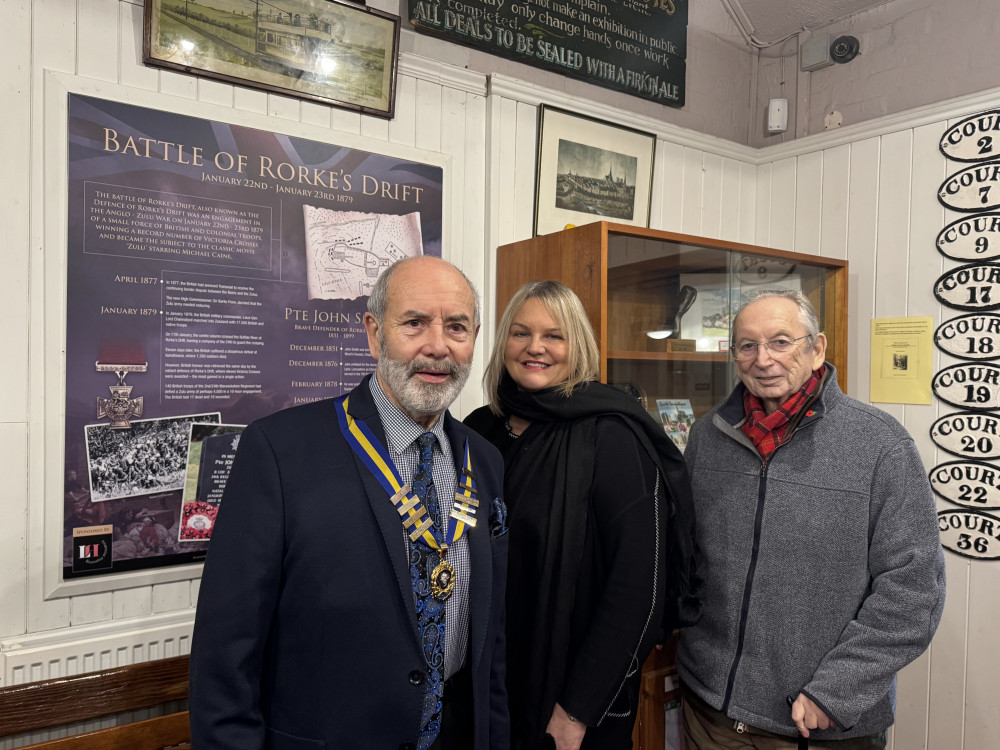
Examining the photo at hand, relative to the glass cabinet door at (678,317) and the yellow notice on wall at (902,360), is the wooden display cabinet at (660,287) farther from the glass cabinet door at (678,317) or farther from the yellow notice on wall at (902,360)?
the yellow notice on wall at (902,360)

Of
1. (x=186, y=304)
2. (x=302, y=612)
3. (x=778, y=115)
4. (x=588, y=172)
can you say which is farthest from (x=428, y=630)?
(x=778, y=115)

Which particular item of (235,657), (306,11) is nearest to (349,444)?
(235,657)

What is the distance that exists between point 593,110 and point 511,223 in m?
0.62

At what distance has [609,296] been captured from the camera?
217cm

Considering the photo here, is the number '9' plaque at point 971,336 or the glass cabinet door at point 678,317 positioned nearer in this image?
the glass cabinet door at point 678,317

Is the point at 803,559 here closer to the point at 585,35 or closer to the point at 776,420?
the point at 776,420

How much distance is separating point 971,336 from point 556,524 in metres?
1.88

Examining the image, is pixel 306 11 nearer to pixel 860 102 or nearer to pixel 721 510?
pixel 721 510

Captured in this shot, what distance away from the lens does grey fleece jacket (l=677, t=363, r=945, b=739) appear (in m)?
1.56

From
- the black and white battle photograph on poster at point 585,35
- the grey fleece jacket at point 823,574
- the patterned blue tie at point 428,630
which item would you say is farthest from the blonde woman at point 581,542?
the black and white battle photograph on poster at point 585,35

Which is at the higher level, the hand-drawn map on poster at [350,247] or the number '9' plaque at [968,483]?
the hand-drawn map on poster at [350,247]

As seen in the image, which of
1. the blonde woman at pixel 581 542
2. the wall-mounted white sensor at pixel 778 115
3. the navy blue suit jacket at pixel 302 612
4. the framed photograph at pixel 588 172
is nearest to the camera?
the navy blue suit jacket at pixel 302 612

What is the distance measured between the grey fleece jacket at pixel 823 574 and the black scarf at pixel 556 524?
0.38 feet

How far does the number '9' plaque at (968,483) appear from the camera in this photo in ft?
8.00
